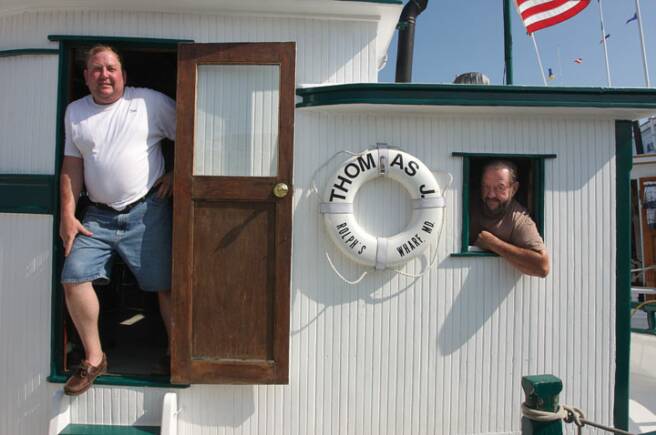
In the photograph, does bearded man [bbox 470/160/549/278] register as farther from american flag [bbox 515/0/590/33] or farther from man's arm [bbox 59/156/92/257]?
man's arm [bbox 59/156/92/257]

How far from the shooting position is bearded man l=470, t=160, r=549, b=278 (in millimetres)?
2623

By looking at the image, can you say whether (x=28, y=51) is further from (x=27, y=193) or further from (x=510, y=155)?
(x=510, y=155)

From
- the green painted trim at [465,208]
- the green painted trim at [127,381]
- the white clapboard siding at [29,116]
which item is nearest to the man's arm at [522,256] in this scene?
the green painted trim at [465,208]

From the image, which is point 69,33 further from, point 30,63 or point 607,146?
point 607,146

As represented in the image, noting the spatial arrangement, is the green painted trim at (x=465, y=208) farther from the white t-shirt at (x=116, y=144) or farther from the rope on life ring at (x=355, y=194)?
the white t-shirt at (x=116, y=144)

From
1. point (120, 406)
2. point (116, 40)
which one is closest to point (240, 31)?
point (116, 40)

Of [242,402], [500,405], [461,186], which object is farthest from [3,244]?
[500,405]

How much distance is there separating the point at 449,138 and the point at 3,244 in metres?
2.70

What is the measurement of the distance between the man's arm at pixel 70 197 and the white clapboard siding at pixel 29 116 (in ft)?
0.69

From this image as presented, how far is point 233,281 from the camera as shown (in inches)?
96.3

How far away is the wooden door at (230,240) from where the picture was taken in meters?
2.42

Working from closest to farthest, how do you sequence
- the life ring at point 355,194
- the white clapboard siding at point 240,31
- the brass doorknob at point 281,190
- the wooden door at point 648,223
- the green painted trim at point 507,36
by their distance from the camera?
the brass doorknob at point 281,190
the life ring at point 355,194
the white clapboard siding at point 240,31
the green painted trim at point 507,36
the wooden door at point 648,223

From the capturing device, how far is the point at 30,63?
266 centimetres

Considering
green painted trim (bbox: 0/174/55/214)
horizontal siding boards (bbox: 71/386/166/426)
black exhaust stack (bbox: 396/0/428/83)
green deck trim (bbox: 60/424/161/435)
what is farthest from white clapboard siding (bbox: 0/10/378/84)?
black exhaust stack (bbox: 396/0/428/83)
